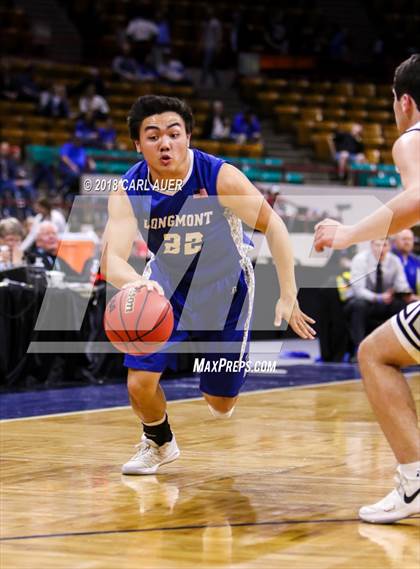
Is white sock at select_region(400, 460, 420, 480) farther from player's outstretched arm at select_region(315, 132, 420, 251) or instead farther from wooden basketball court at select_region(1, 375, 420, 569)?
player's outstretched arm at select_region(315, 132, 420, 251)

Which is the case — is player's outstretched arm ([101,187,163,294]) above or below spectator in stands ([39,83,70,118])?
below

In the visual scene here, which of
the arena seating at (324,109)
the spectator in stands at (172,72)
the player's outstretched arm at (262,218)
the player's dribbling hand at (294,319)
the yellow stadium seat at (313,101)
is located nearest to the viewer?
the player's dribbling hand at (294,319)

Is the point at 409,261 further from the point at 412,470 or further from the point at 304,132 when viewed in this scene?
the point at 304,132

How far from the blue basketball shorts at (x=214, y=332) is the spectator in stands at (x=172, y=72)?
1669 centimetres

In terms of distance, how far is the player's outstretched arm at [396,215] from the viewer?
397cm

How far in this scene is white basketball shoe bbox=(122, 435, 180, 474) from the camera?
551cm

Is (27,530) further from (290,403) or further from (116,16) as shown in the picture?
(116,16)

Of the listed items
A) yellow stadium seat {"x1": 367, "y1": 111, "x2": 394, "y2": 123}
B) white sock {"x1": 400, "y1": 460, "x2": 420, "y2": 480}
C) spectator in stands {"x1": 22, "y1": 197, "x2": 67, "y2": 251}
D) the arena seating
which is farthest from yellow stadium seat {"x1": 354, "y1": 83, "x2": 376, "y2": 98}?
white sock {"x1": 400, "y1": 460, "x2": 420, "y2": 480}

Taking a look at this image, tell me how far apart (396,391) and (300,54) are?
21094 mm

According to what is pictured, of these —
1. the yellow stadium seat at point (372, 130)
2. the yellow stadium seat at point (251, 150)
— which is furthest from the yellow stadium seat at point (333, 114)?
the yellow stadium seat at point (251, 150)

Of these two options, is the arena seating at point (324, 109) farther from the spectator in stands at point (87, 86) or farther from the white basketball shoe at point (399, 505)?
the white basketball shoe at point (399, 505)

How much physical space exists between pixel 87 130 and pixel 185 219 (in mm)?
12909

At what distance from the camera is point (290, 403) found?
28.7ft

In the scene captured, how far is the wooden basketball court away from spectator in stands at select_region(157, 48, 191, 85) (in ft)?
48.9
